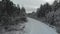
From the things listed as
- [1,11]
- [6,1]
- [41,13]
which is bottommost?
[41,13]

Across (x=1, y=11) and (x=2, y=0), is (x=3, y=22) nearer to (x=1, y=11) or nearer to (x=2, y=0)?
(x=1, y=11)

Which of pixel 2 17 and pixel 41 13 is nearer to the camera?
pixel 2 17

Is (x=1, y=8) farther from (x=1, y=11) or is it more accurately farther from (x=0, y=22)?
(x=0, y=22)

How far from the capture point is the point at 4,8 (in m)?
39.7

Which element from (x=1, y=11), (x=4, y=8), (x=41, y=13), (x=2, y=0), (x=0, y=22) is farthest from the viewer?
(x=41, y=13)

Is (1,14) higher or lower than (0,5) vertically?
lower

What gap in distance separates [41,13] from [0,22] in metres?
65.1

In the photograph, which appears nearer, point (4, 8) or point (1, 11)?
point (1, 11)

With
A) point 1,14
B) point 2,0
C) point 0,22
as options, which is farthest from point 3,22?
point 2,0

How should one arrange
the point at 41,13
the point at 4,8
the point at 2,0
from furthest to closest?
the point at 41,13, the point at 2,0, the point at 4,8

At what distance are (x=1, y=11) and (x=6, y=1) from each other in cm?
895

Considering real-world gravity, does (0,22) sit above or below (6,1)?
below

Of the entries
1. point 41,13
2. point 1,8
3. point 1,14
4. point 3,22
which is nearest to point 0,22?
point 3,22

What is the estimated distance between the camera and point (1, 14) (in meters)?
35.5
